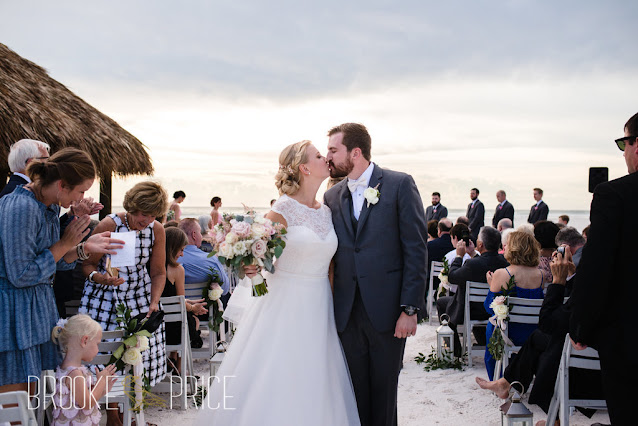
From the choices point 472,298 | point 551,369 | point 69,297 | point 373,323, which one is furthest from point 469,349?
point 69,297

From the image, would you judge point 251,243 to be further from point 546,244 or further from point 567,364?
point 546,244

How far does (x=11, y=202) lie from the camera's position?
9.71ft

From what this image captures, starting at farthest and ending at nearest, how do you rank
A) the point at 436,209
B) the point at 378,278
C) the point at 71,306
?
the point at 436,209 < the point at 71,306 < the point at 378,278

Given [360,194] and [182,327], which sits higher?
[360,194]

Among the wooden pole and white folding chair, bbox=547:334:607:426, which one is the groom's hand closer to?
white folding chair, bbox=547:334:607:426

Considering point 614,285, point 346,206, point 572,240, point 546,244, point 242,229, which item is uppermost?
point 346,206

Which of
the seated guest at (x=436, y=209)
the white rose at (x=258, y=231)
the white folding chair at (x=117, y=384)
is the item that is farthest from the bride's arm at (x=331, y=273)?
the seated guest at (x=436, y=209)

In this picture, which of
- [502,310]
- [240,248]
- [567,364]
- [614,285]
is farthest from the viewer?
[502,310]

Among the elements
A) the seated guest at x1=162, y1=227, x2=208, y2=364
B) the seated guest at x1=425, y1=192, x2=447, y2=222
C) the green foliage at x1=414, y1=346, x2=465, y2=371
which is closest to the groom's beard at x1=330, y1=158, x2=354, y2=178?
the seated guest at x1=162, y1=227, x2=208, y2=364

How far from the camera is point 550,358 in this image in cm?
425

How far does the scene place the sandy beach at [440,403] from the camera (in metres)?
4.97

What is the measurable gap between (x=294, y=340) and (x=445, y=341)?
362 cm

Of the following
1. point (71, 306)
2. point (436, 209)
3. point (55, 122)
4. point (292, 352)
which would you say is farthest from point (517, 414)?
point (436, 209)

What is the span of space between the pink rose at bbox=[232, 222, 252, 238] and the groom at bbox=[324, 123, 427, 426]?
72 centimetres
